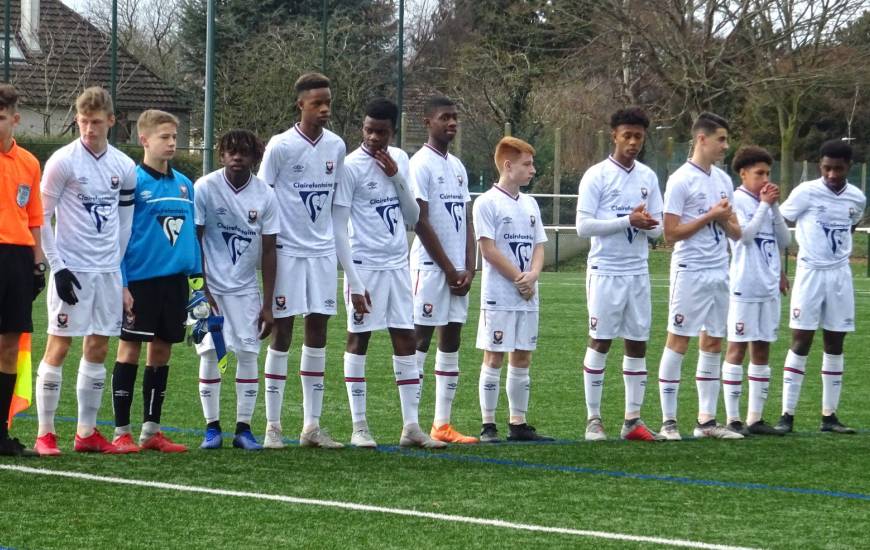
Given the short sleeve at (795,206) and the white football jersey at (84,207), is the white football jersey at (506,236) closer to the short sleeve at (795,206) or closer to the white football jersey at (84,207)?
the short sleeve at (795,206)

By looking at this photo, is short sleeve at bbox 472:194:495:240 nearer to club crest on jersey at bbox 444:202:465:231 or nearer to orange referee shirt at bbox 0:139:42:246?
club crest on jersey at bbox 444:202:465:231

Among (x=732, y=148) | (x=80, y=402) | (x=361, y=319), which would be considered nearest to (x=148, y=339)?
(x=80, y=402)

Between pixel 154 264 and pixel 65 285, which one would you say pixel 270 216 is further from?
pixel 65 285

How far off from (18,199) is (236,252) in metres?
1.31

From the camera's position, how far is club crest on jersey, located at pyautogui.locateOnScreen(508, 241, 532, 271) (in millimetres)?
9117

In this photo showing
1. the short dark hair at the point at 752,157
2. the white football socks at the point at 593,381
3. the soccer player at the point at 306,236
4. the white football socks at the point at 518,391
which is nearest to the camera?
the soccer player at the point at 306,236

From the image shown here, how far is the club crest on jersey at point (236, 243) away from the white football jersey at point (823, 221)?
12.9 feet

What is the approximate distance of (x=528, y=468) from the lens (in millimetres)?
7797

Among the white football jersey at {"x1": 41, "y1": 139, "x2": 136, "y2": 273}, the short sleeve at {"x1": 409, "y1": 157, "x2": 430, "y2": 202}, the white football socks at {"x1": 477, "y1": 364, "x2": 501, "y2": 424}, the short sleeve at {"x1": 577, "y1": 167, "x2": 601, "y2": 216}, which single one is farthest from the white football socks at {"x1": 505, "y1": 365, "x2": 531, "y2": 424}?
the white football jersey at {"x1": 41, "y1": 139, "x2": 136, "y2": 273}

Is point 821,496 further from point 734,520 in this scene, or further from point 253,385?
point 253,385

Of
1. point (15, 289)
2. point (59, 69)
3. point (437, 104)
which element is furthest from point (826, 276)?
point (59, 69)

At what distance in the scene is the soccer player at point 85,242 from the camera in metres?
7.70

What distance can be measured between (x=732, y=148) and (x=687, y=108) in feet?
46.6

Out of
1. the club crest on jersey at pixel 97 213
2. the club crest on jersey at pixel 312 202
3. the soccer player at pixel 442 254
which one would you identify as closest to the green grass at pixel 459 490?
the soccer player at pixel 442 254
